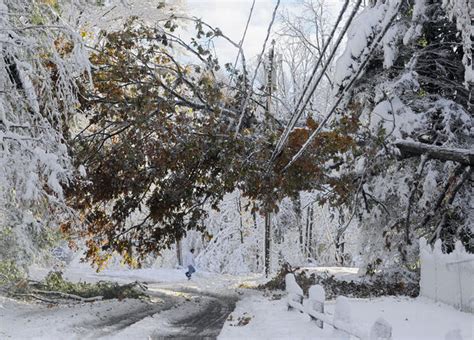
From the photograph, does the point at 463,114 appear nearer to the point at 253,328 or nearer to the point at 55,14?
the point at 253,328

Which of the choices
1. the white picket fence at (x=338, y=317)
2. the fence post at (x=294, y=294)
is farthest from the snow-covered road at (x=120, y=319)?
the white picket fence at (x=338, y=317)

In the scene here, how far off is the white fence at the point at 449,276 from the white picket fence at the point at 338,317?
3269mm

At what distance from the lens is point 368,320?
33.0ft

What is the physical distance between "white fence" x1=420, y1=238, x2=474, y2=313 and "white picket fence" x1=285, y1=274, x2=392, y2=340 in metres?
3.27

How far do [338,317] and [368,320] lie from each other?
282 cm

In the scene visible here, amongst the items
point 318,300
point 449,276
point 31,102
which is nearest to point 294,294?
point 318,300

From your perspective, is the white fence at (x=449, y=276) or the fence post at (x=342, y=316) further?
the white fence at (x=449, y=276)

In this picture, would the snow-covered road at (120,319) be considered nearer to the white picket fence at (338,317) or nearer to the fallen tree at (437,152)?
the white picket fence at (338,317)

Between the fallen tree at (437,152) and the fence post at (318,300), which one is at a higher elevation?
the fallen tree at (437,152)

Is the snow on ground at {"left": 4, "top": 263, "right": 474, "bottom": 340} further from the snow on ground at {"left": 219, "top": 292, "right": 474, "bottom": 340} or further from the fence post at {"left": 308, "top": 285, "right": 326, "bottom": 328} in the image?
the fence post at {"left": 308, "top": 285, "right": 326, "bottom": 328}

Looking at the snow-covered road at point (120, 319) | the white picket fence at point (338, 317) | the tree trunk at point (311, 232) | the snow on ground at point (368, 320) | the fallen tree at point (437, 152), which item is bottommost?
the snow-covered road at point (120, 319)

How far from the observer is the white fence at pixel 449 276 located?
34.8 feet

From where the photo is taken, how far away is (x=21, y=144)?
8.21 metres

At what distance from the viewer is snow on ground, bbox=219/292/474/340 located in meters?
8.68
